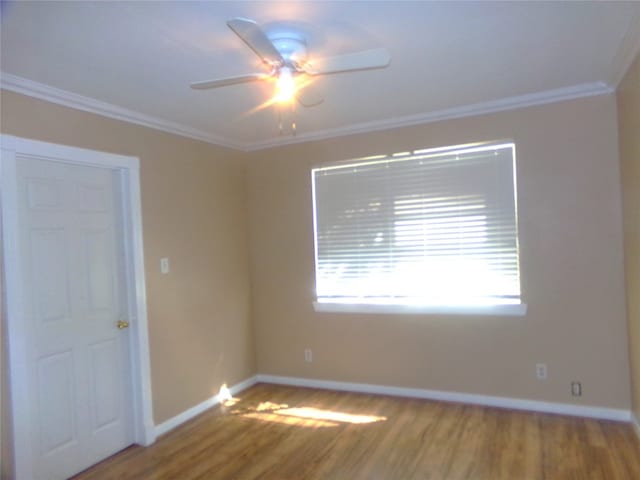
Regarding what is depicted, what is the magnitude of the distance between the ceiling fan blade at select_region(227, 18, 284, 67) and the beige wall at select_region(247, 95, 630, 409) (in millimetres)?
2075

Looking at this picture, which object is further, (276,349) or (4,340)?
(276,349)

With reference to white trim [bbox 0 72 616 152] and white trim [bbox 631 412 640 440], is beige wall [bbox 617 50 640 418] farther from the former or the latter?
white trim [bbox 0 72 616 152]

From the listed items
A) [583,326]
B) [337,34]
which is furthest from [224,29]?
[583,326]

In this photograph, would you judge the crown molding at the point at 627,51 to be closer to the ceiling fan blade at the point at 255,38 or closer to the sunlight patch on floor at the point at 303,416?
the ceiling fan blade at the point at 255,38

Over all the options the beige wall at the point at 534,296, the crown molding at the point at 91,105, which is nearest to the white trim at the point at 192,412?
the beige wall at the point at 534,296

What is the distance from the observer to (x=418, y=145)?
12.4ft

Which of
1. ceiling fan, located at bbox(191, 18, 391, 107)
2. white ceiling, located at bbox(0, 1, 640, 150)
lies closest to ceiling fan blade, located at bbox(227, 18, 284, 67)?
ceiling fan, located at bbox(191, 18, 391, 107)

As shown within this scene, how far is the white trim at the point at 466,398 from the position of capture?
10.6 feet

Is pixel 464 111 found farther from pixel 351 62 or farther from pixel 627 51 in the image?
pixel 351 62

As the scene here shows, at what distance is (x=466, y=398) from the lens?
3.66m

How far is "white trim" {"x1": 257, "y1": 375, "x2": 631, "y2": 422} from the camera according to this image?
324cm

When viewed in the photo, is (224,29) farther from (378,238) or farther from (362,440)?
(362,440)

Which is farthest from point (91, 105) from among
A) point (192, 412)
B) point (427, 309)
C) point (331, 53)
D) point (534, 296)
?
point (534, 296)

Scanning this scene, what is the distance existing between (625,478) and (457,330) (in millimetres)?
1447
